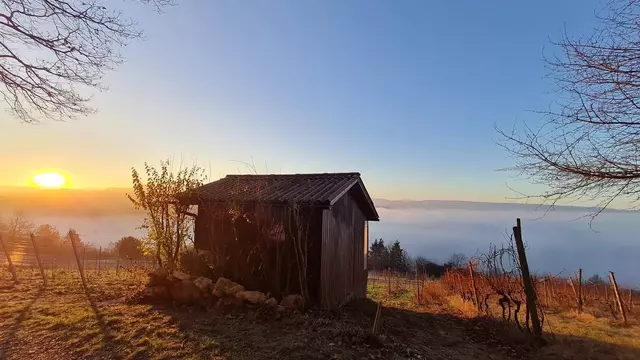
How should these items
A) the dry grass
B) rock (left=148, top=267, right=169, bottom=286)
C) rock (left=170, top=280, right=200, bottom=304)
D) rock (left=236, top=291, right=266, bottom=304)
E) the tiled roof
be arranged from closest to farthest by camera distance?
the dry grass → rock (left=236, top=291, right=266, bottom=304) → rock (left=170, top=280, right=200, bottom=304) → rock (left=148, top=267, right=169, bottom=286) → the tiled roof

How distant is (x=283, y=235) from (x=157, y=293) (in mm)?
3297

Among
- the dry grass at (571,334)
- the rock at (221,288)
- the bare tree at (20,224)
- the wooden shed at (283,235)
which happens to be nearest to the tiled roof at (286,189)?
the wooden shed at (283,235)

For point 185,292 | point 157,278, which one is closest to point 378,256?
point 157,278

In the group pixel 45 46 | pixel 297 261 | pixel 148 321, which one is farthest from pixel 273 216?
pixel 45 46

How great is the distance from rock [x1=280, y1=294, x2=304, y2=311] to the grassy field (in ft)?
1.59

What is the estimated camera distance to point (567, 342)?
784 centimetres

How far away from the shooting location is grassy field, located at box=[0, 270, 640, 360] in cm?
551

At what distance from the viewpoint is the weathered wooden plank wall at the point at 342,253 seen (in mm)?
9323

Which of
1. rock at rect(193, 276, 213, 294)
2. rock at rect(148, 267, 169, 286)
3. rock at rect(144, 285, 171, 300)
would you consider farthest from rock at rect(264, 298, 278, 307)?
rock at rect(148, 267, 169, 286)

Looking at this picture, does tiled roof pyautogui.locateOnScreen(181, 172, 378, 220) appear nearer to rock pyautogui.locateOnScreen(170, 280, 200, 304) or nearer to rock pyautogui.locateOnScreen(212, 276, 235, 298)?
rock pyautogui.locateOnScreen(212, 276, 235, 298)

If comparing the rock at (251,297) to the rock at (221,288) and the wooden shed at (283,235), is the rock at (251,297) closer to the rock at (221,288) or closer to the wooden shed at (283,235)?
the rock at (221,288)

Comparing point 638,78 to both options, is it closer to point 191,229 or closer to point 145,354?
point 145,354

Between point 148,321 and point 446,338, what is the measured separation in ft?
21.7

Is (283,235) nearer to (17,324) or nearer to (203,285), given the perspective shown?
(203,285)
